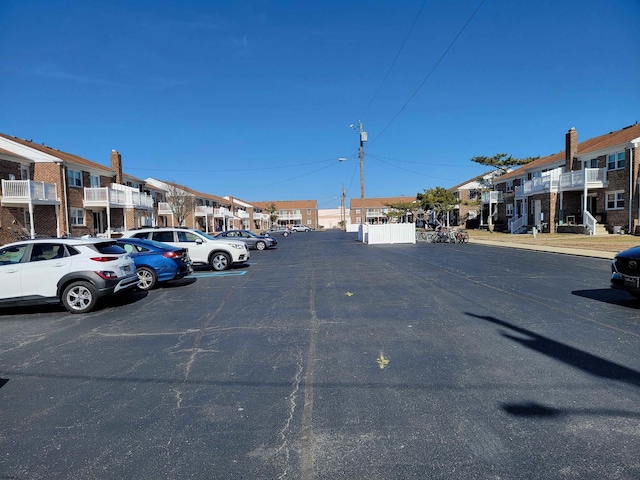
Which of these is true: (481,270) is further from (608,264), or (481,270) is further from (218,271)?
(218,271)

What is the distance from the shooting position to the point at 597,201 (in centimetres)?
3105

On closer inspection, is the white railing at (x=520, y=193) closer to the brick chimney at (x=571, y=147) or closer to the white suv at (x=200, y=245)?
the brick chimney at (x=571, y=147)

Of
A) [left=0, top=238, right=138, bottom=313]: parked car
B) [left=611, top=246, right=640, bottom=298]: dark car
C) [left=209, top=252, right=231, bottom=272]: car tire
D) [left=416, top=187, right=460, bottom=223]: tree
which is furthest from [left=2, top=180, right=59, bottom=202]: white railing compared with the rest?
[left=416, top=187, right=460, bottom=223]: tree

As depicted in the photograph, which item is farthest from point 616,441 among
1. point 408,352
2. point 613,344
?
point 613,344

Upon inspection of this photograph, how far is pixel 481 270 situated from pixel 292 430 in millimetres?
11304

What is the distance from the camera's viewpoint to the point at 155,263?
10930mm

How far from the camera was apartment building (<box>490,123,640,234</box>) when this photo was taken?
2752 centimetres

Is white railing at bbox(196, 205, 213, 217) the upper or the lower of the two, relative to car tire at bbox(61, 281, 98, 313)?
upper

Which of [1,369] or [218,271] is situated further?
[218,271]

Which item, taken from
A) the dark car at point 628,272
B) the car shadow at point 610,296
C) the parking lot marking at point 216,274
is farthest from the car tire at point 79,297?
the car shadow at point 610,296

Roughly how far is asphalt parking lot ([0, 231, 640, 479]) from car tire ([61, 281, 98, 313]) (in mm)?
253

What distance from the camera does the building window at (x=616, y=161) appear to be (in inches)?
1121

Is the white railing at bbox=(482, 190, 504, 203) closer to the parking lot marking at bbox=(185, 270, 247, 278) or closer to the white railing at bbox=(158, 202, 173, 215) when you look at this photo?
the white railing at bbox=(158, 202, 173, 215)

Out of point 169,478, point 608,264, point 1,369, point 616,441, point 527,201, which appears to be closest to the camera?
point 169,478
